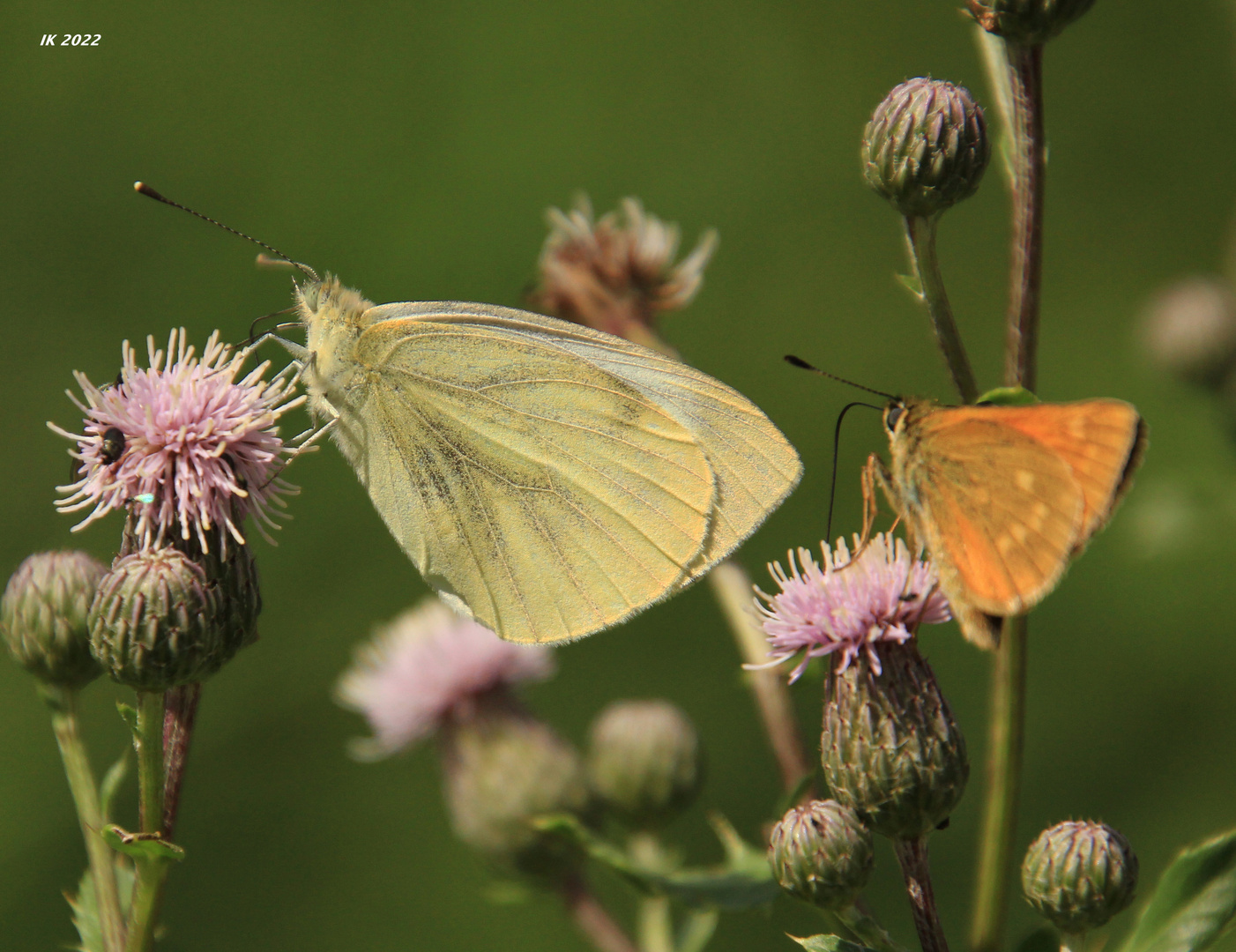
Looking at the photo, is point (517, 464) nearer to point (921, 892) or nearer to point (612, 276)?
point (612, 276)

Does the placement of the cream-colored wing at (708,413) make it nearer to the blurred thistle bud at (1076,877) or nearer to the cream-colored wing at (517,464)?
the cream-colored wing at (517,464)

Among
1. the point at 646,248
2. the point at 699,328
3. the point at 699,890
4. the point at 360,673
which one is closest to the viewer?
the point at 699,890

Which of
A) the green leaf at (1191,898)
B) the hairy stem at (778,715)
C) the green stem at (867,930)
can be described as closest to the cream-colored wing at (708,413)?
the hairy stem at (778,715)

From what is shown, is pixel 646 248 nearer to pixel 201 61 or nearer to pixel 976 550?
pixel 976 550

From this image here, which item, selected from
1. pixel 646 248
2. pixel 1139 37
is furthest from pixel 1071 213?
pixel 646 248

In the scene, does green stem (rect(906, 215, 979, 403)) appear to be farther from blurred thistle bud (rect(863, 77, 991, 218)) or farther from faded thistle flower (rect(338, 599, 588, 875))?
faded thistle flower (rect(338, 599, 588, 875))
